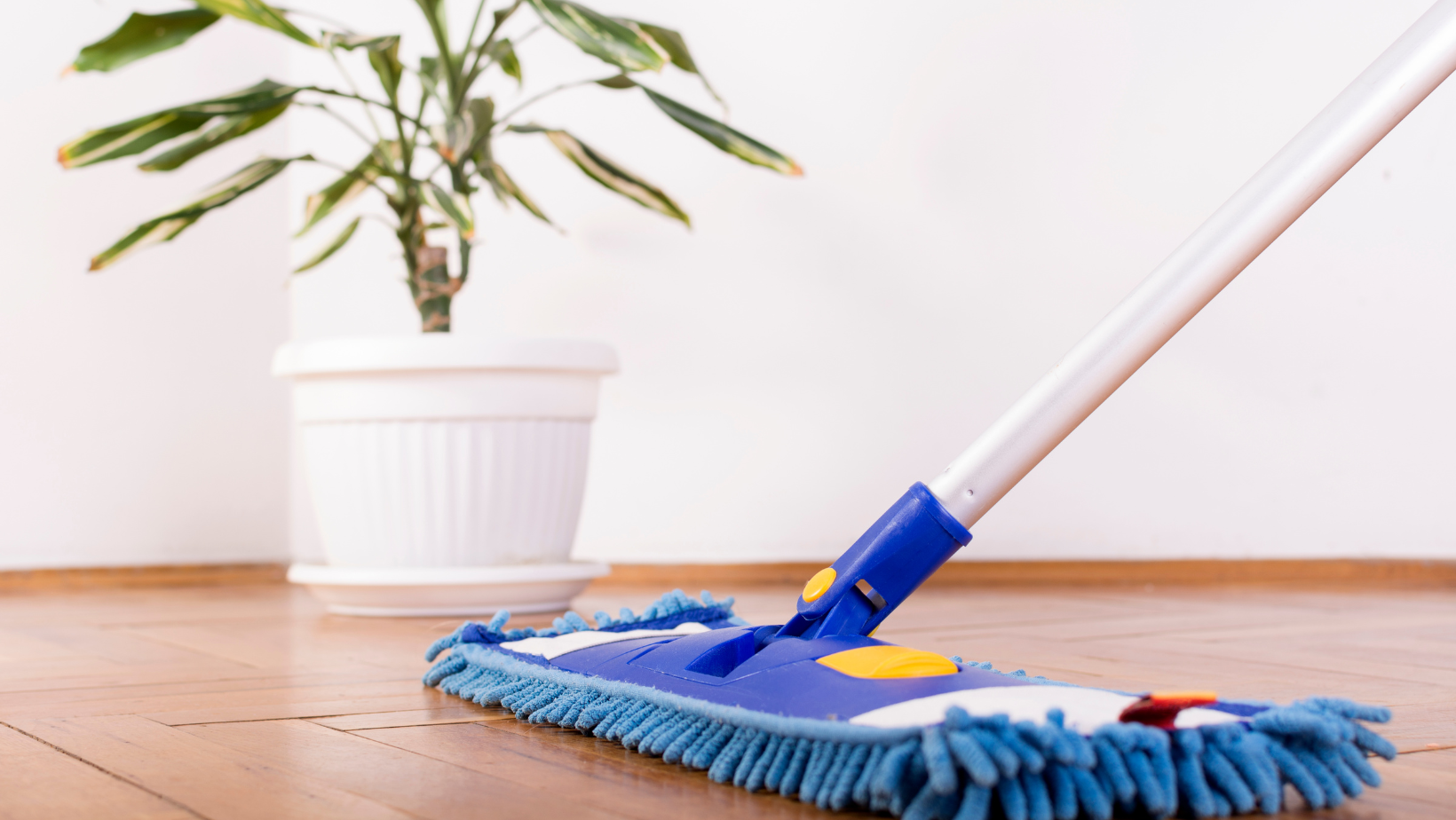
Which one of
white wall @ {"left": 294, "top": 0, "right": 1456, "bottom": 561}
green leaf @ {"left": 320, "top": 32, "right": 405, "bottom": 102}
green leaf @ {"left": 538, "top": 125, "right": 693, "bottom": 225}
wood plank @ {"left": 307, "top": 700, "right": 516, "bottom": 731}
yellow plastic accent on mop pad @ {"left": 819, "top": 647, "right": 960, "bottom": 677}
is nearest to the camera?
yellow plastic accent on mop pad @ {"left": 819, "top": 647, "right": 960, "bottom": 677}

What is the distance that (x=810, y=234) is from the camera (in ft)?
5.70

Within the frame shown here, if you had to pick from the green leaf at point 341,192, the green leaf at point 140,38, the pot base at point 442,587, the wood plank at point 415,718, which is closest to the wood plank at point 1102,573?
the pot base at point 442,587

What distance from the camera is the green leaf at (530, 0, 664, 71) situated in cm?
117

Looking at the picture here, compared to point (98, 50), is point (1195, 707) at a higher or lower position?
lower

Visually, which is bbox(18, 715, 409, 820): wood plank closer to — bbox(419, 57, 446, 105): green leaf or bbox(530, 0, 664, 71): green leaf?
bbox(530, 0, 664, 71): green leaf

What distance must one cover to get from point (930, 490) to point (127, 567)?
1.55 meters

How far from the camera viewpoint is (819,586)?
582 mm

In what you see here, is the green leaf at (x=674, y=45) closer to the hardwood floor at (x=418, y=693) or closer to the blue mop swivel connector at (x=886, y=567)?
the hardwood floor at (x=418, y=693)

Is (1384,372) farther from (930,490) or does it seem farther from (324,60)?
(324,60)

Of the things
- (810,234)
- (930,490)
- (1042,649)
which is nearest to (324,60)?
(810,234)

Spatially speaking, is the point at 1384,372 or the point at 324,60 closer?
the point at 1384,372

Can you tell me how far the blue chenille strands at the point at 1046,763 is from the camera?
0.40 meters

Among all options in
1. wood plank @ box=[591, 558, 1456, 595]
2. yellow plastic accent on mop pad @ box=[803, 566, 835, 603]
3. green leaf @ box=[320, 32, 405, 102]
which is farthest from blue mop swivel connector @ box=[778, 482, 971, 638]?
wood plank @ box=[591, 558, 1456, 595]

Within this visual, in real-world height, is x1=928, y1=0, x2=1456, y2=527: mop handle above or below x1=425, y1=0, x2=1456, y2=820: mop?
above
